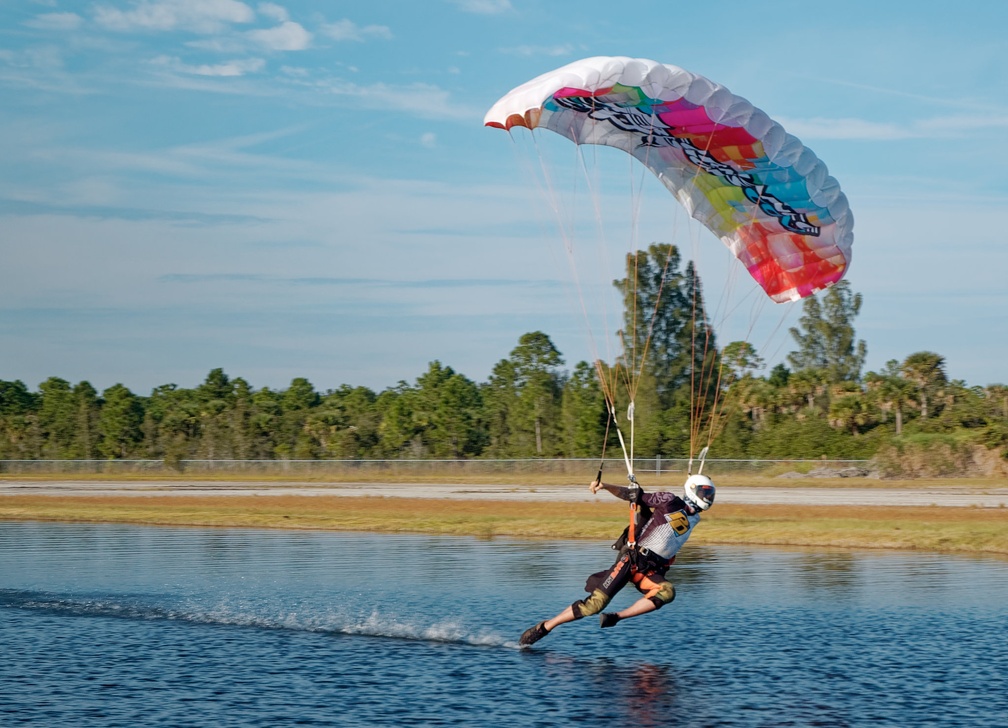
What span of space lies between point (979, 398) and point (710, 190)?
210ft

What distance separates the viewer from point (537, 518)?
3784 cm

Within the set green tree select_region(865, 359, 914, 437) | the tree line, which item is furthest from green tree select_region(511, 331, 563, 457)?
green tree select_region(865, 359, 914, 437)

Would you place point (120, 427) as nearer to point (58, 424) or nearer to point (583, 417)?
point (58, 424)

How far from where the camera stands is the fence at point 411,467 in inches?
2758

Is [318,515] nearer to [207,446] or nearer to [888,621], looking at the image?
[888,621]

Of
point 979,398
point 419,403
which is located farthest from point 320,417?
point 979,398

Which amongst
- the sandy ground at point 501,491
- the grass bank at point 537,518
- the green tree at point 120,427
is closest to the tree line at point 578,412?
the green tree at point 120,427

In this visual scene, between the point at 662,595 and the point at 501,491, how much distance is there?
39741 mm

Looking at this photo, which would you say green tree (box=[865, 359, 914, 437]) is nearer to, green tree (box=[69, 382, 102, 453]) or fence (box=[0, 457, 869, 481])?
fence (box=[0, 457, 869, 481])

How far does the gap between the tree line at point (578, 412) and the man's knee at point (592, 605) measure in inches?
2114

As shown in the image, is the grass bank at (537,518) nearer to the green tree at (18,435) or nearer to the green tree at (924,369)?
the green tree at (924,369)

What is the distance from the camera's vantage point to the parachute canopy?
17266 mm

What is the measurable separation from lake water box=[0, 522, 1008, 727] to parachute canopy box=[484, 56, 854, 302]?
5813 mm

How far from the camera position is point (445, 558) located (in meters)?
27.2
